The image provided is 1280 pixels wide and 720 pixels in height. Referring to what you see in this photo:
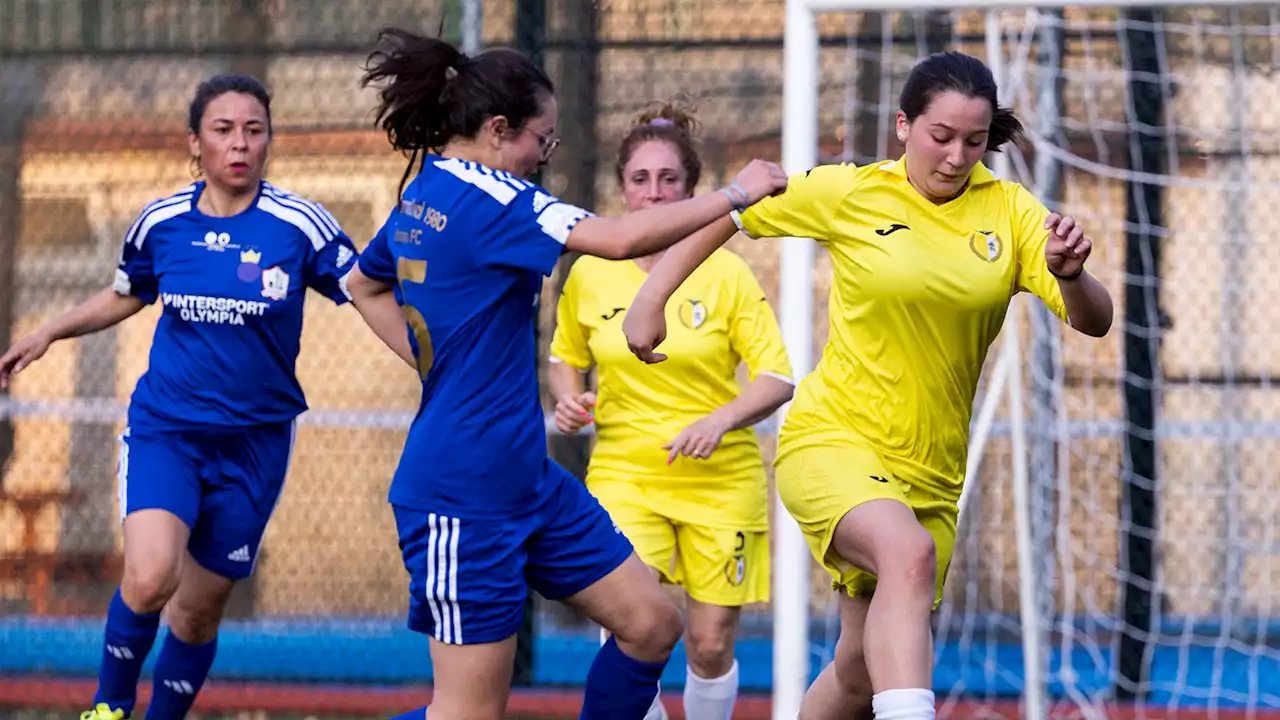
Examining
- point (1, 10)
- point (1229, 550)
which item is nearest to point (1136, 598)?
point (1229, 550)

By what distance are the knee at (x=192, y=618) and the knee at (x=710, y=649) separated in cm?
136

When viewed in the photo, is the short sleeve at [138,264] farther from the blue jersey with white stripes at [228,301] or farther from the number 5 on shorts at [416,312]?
the number 5 on shorts at [416,312]

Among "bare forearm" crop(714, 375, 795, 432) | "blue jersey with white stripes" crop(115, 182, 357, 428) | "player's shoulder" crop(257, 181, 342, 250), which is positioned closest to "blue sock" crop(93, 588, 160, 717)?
"blue jersey with white stripes" crop(115, 182, 357, 428)

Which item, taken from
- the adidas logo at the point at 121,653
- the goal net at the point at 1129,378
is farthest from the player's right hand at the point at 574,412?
the goal net at the point at 1129,378

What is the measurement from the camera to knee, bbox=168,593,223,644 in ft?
15.9

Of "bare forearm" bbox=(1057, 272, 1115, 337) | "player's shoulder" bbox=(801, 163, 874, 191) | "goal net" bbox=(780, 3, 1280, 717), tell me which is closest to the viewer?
"bare forearm" bbox=(1057, 272, 1115, 337)

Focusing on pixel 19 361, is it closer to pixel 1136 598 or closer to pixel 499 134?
pixel 499 134

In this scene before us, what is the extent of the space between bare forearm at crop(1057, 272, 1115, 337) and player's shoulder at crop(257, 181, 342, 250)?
Result: 2.26 meters

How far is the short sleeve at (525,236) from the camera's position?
3.38 meters

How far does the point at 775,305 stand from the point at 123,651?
3.32 metres

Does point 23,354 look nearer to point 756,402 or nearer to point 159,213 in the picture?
point 159,213

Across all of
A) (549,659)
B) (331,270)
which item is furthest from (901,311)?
(549,659)

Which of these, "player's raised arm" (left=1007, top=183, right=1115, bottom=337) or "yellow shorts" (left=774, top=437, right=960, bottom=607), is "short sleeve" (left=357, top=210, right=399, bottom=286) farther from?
"player's raised arm" (left=1007, top=183, right=1115, bottom=337)

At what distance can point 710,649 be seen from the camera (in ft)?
15.5
